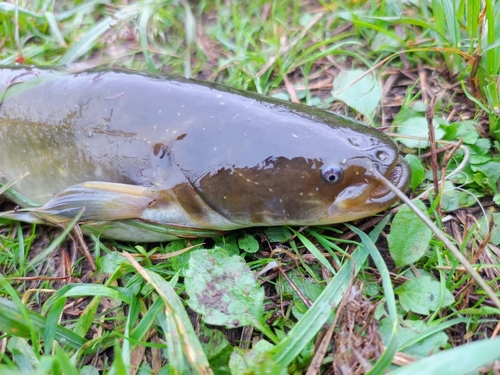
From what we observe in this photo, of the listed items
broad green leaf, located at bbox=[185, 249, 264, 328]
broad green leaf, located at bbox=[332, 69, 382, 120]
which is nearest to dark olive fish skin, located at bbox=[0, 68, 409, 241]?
broad green leaf, located at bbox=[185, 249, 264, 328]

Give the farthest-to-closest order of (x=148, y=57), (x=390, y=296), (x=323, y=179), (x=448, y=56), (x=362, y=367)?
1. (x=148, y=57)
2. (x=448, y=56)
3. (x=323, y=179)
4. (x=390, y=296)
5. (x=362, y=367)

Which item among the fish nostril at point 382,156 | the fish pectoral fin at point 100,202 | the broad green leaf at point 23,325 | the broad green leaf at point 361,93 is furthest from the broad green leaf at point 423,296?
the broad green leaf at point 23,325

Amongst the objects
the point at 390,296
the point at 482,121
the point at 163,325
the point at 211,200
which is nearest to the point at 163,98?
the point at 211,200

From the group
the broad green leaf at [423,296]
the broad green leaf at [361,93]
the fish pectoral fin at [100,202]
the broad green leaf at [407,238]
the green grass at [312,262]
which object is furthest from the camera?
the broad green leaf at [361,93]

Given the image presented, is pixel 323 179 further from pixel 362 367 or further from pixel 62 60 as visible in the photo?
pixel 62 60

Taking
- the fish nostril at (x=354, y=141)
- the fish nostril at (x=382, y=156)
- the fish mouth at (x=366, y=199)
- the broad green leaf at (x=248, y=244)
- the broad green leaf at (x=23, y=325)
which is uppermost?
the fish nostril at (x=354, y=141)

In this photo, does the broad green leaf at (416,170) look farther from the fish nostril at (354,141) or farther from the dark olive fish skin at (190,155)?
the fish nostril at (354,141)

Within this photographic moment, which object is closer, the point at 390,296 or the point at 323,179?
the point at 390,296

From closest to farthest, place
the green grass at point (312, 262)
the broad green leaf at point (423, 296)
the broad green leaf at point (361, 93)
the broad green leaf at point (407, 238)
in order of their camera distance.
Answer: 1. the green grass at point (312, 262)
2. the broad green leaf at point (423, 296)
3. the broad green leaf at point (407, 238)
4. the broad green leaf at point (361, 93)
